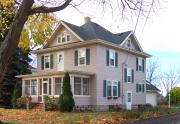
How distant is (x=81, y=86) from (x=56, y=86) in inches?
105

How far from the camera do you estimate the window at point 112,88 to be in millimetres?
38969

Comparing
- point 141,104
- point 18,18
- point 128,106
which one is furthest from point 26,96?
point 18,18

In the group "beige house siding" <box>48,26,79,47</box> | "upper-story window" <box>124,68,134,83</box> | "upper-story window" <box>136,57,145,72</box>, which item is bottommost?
"upper-story window" <box>124,68,134,83</box>

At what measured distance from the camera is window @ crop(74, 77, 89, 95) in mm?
36688

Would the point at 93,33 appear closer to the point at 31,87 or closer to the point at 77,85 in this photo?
the point at 77,85

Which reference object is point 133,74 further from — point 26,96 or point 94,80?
point 26,96

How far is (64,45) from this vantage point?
4006cm

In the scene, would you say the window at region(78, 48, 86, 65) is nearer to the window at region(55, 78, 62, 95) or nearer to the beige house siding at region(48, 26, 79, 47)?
the beige house siding at region(48, 26, 79, 47)

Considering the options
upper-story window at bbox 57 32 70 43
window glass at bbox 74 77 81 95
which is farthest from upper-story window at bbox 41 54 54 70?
window glass at bbox 74 77 81 95

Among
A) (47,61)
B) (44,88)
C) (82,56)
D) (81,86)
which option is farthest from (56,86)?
(47,61)

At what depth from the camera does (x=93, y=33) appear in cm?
3959

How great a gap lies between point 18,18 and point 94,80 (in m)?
24.2

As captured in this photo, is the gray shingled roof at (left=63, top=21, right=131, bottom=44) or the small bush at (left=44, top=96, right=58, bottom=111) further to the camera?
the gray shingled roof at (left=63, top=21, right=131, bottom=44)

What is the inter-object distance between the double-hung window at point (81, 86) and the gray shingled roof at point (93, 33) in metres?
4.51
